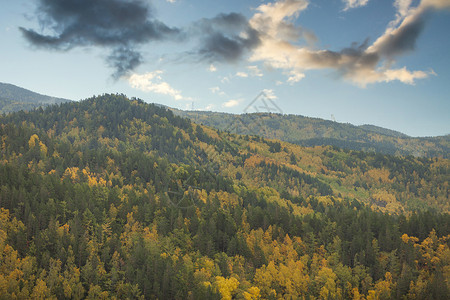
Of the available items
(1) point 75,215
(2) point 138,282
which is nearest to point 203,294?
(2) point 138,282

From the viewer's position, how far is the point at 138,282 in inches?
4419

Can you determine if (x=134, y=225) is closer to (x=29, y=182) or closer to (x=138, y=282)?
(x=138, y=282)

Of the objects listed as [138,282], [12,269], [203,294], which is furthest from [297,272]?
[12,269]

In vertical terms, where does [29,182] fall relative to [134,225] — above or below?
above

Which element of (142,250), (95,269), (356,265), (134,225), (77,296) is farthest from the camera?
(134,225)

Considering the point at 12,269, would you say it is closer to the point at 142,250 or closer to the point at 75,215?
the point at 75,215

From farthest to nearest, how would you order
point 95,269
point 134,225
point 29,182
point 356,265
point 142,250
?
1. point 29,182
2. point 134,225
3. point 356,265
4. point 142,250
5. point 95,269

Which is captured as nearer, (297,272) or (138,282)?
(138,282)

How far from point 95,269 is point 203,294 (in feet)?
135

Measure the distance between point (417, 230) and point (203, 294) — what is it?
124 metres

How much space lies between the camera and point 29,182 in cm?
16450

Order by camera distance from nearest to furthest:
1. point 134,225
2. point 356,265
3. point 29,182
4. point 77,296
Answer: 1. point 77,296
2. point 356,265
3. point 134,225
4. point 29,182

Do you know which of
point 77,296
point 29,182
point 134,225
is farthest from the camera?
point 29,182

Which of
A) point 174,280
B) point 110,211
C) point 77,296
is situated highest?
point 110,211
